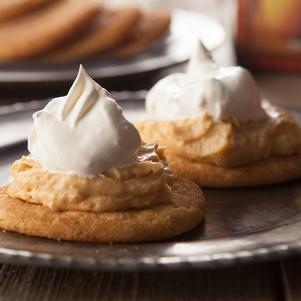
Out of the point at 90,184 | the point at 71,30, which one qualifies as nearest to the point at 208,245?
the point at 90,184

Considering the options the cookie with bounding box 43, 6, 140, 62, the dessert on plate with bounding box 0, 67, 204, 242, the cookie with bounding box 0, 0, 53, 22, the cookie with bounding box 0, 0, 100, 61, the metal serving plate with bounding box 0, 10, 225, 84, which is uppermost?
the dessert on plate with bounding box 0, 67, 204, 242

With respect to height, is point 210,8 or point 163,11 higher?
point 163,11

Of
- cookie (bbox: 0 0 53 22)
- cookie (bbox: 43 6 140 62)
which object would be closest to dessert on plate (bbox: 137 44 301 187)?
cookie (bbox: 43 6 140 62)

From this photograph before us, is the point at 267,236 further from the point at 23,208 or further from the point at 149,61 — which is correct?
the point at 149,61

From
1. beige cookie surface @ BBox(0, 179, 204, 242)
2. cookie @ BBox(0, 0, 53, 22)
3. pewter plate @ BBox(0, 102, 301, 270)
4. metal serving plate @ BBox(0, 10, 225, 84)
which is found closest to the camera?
pewter plate @ BBox(0, 102, 301, 270)

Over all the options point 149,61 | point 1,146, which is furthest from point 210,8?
point 1,146

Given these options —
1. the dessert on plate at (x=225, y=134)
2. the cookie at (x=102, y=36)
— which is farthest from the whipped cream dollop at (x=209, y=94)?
the cookie at (x=102, y=36)

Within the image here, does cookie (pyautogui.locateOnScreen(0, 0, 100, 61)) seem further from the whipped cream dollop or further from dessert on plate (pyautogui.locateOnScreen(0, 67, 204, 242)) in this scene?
dessert on plate (pyautogui.locateOnScreen(0, 67, 204, 242))

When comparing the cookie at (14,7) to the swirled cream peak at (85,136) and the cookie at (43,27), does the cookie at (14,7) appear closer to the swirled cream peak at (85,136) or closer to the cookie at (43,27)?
the cookie at (43,27)
